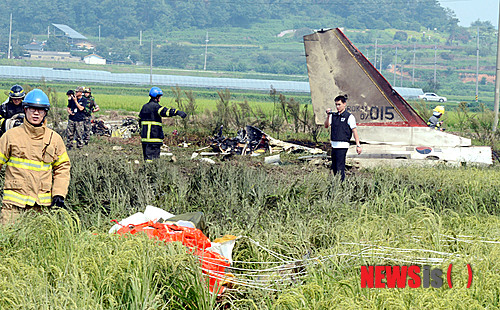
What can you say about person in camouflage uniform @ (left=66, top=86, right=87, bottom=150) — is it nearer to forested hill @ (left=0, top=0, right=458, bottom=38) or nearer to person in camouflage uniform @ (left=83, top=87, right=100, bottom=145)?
person in camouflage uniform @ (left=83, top=87, right=100, bottom=145)

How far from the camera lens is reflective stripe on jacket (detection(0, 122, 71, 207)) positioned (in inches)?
231

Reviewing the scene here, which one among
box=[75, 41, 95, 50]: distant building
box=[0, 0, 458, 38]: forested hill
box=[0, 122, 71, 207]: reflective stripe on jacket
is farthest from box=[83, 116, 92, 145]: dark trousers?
box=[0, 0, 458, 38]: forested hill

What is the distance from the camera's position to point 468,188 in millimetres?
8344

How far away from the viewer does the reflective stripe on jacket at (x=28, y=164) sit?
5.88 m

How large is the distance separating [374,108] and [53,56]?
426ft

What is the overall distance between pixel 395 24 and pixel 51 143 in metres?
199

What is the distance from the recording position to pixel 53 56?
132500 millimetres

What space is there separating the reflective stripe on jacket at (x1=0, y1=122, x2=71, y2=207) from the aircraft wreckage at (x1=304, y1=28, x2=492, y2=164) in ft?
24.4

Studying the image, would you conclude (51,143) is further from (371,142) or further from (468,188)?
(371,142)

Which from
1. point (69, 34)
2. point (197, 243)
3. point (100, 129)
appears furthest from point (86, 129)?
point (69, 34)

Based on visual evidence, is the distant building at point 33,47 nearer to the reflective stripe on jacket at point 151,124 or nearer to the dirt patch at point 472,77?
the dirt patch at point 472,77

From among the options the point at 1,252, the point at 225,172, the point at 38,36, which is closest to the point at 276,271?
the point at 1,252

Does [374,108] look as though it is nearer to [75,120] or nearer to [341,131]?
[341,131]

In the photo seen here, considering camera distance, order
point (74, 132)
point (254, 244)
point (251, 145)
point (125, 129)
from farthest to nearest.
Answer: point (125, 129) → point (74, 132) → point (251, 145) → point (254, 244)
